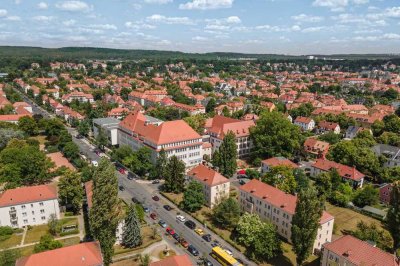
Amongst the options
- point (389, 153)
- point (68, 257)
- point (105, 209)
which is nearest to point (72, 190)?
point (105, 209)

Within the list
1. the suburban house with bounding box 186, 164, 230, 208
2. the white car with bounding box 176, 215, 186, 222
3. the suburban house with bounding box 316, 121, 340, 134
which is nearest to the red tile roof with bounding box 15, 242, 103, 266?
the white car with bounding box 176, 215, 186, 222

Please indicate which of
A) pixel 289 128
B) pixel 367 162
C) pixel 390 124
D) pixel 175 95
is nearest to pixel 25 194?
pixel 289 128

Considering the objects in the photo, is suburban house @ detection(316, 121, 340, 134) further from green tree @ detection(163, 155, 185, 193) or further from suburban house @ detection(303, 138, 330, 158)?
green tree @ detection(163, 155, 185, 193)

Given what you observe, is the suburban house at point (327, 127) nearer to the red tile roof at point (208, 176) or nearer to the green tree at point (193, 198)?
the red tile roof at point (208, 176)

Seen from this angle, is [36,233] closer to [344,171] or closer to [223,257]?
[223,257]

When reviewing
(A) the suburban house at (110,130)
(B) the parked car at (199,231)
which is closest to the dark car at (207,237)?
A: (B) the parked car at (199,231)

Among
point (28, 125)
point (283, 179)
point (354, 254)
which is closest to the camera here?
point (354, 254)
